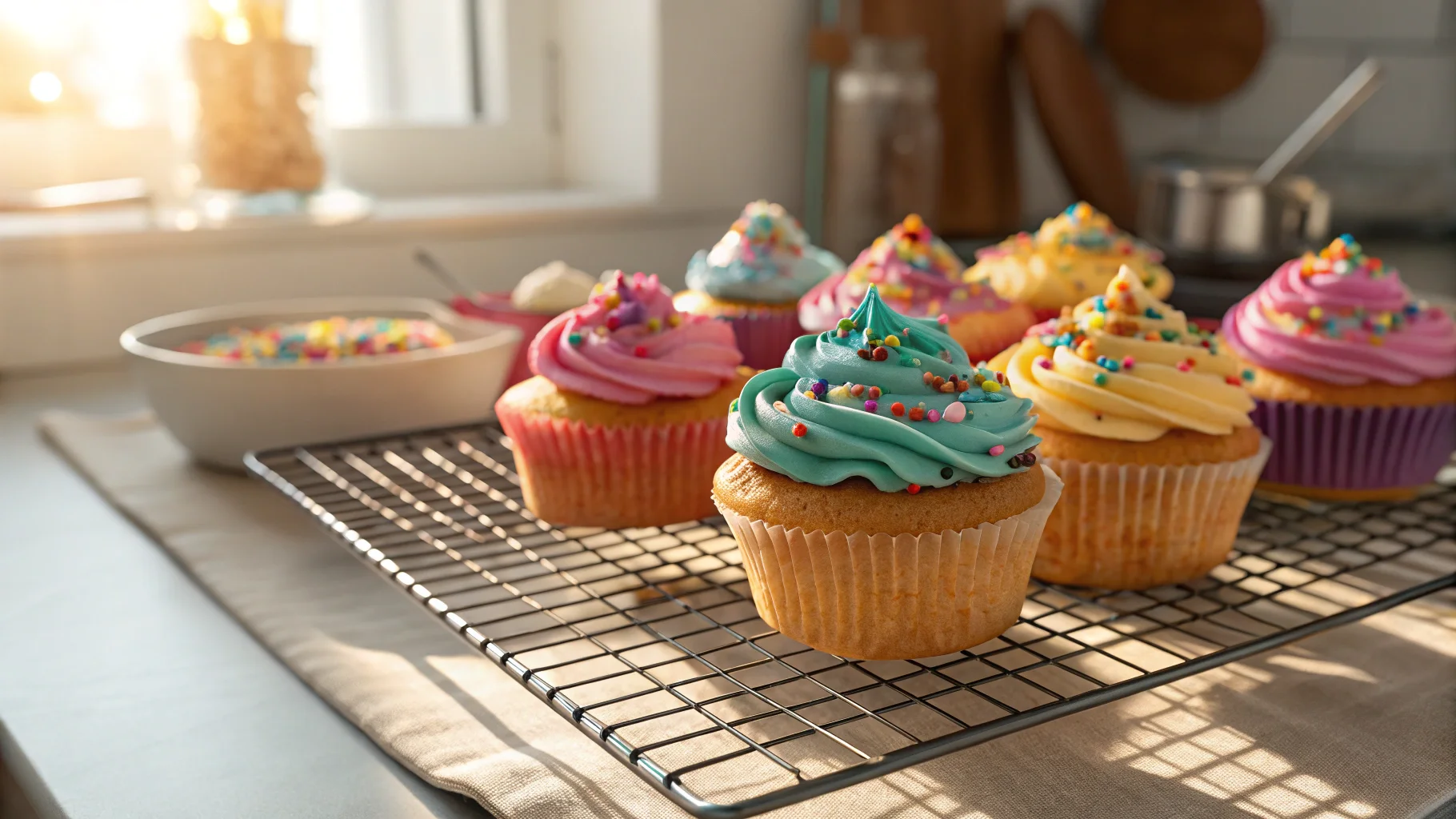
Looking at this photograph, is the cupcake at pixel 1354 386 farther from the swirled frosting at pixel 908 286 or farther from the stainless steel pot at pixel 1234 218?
the stainless steel pot at pixel 1234 218

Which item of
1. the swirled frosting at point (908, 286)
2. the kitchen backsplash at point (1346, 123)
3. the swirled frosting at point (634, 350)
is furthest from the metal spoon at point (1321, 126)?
the swirled frosting at point (634, 350)

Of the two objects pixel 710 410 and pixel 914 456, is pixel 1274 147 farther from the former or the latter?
pixel 914 456

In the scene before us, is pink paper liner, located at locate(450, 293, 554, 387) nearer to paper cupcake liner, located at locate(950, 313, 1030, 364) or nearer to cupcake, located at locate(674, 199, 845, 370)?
cupcake, located at locate(674, 199, 845, 370)

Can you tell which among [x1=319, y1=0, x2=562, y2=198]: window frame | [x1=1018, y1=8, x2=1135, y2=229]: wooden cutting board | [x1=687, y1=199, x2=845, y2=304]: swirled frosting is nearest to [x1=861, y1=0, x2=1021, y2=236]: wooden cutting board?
[x1=1018, y1=8, x2=1135, y2=229]: wooden cutting board

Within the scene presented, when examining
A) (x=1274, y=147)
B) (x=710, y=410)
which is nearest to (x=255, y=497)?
(x=710, y=410)

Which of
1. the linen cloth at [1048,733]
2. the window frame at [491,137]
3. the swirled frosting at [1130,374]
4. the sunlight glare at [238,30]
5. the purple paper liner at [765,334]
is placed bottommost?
the linen cloth at [1048,733]

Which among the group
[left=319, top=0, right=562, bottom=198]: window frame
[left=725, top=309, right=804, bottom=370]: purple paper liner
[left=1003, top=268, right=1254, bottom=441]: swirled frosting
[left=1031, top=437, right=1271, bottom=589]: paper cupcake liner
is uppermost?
[left=319, top=0, right=562, bottom=198]: window frame

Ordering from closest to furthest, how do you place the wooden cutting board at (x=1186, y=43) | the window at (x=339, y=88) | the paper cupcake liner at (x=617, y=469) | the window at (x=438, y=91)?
the paper cupcake liner at (x=617, y=469) → the window at (x=339, y=88) → the window at (x=438, y=91) → the wooden cutting board at (x=1186, y=43)
